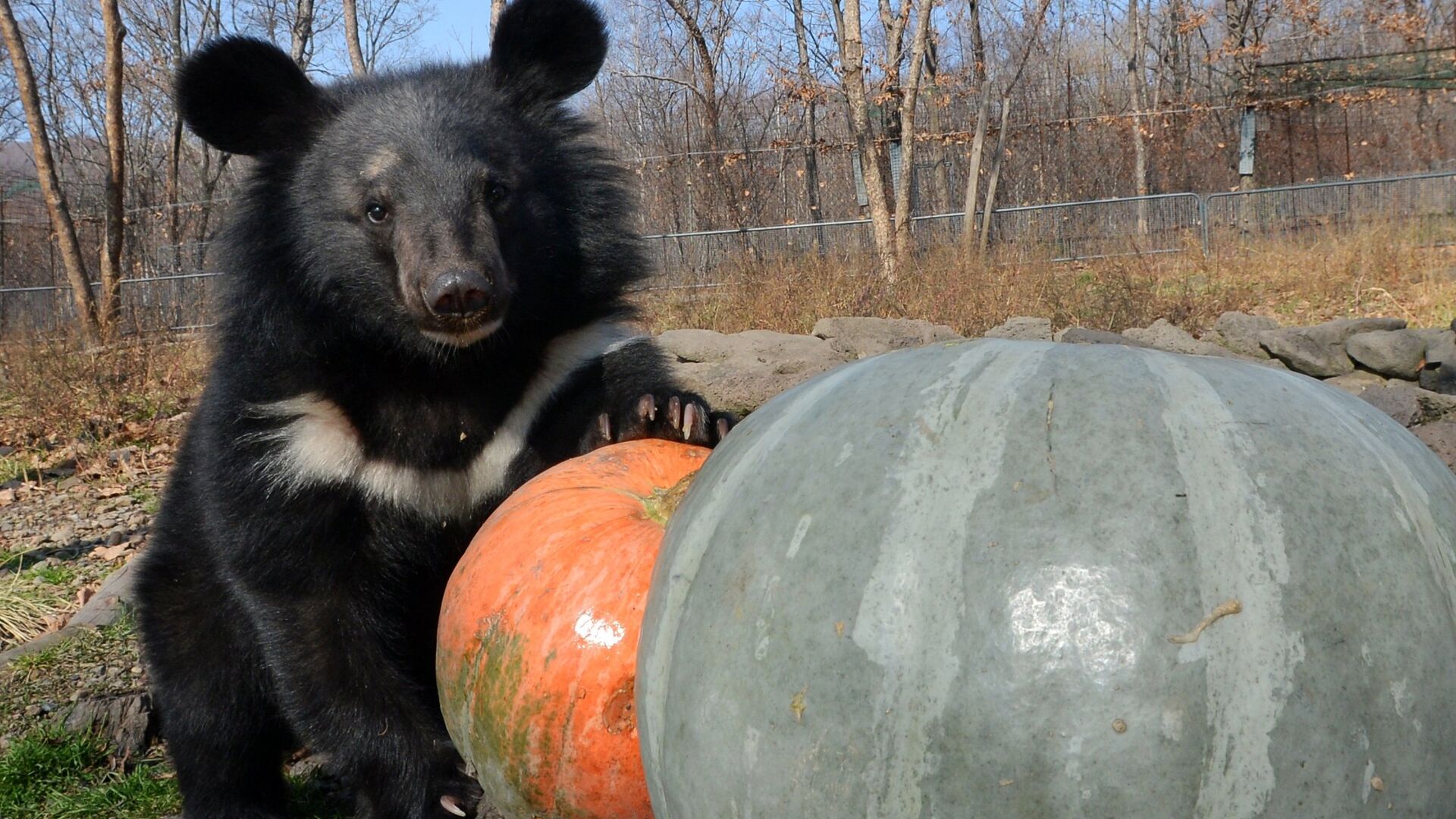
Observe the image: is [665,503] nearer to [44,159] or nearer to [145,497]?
[145,497]

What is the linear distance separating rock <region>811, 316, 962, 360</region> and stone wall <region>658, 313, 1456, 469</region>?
0.01 meters

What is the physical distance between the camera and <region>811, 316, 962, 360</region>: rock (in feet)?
25.1

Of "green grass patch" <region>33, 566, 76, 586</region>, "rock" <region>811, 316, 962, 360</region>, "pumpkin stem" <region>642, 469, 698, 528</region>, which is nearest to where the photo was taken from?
"pumpkin stem" <region>642, 469, 698, 528</region>

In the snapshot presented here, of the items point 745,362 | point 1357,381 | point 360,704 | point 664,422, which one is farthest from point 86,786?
point 1357,381

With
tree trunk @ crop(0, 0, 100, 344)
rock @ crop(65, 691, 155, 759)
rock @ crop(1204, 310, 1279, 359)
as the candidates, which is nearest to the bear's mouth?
rock @ crop(65, 691, 155, 759)

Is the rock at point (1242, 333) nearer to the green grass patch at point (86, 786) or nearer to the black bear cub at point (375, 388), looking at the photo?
the black bear cub at point (375, 388)

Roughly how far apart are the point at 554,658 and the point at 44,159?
36.8 feet

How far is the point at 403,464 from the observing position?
2.83m

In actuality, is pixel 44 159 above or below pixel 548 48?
above

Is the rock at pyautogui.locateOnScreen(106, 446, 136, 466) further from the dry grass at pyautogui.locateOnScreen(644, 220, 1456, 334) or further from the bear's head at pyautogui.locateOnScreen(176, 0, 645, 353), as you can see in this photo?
the bear's head at pyautogui.locateOnScreen(176, 0, 645, 353)

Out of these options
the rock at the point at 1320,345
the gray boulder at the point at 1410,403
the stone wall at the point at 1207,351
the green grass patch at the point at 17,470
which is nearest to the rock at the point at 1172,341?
the stone wall at the point at 1207,351

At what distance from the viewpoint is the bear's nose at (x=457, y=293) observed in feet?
8.66

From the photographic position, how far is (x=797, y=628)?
1578 mm

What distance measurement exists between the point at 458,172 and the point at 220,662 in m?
1.46
